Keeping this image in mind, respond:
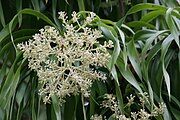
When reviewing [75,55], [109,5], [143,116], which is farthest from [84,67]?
[109,5]

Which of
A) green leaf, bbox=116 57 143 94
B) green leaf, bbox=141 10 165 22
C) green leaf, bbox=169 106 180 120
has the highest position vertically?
green leaf, bbox=141 10 165 22

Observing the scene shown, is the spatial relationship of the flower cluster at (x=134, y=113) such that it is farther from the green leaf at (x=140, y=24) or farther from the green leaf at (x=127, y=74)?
the green leaf at (x=140, y=24)

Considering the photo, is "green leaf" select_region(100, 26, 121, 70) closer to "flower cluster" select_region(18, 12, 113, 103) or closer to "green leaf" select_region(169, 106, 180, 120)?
"flower cluster" select_region(18, 12, 113, 103)

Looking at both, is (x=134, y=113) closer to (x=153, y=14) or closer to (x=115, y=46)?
(x=115, y=46)

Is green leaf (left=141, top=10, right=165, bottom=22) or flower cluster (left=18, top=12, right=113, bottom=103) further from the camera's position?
green leaf (left=141, top=10, right=165, bottom=22)

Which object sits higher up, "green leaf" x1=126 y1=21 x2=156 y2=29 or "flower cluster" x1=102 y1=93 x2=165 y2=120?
"green leaf" x1=126 y1=21 x2=156 y2=29

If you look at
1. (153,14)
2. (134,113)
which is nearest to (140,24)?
(153,14)

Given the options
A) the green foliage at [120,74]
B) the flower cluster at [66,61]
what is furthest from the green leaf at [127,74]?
the flower cluster at [66,61]

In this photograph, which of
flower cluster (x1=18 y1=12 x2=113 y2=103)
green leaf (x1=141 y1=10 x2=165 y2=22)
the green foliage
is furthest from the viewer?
green leaf (x1=141 y1=10 x2=165 y2=22)

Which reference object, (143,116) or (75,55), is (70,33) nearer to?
(75,55)

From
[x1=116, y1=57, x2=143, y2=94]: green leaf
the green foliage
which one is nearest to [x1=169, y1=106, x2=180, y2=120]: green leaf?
the green foliage

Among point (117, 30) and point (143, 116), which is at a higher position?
point (117, 30)
